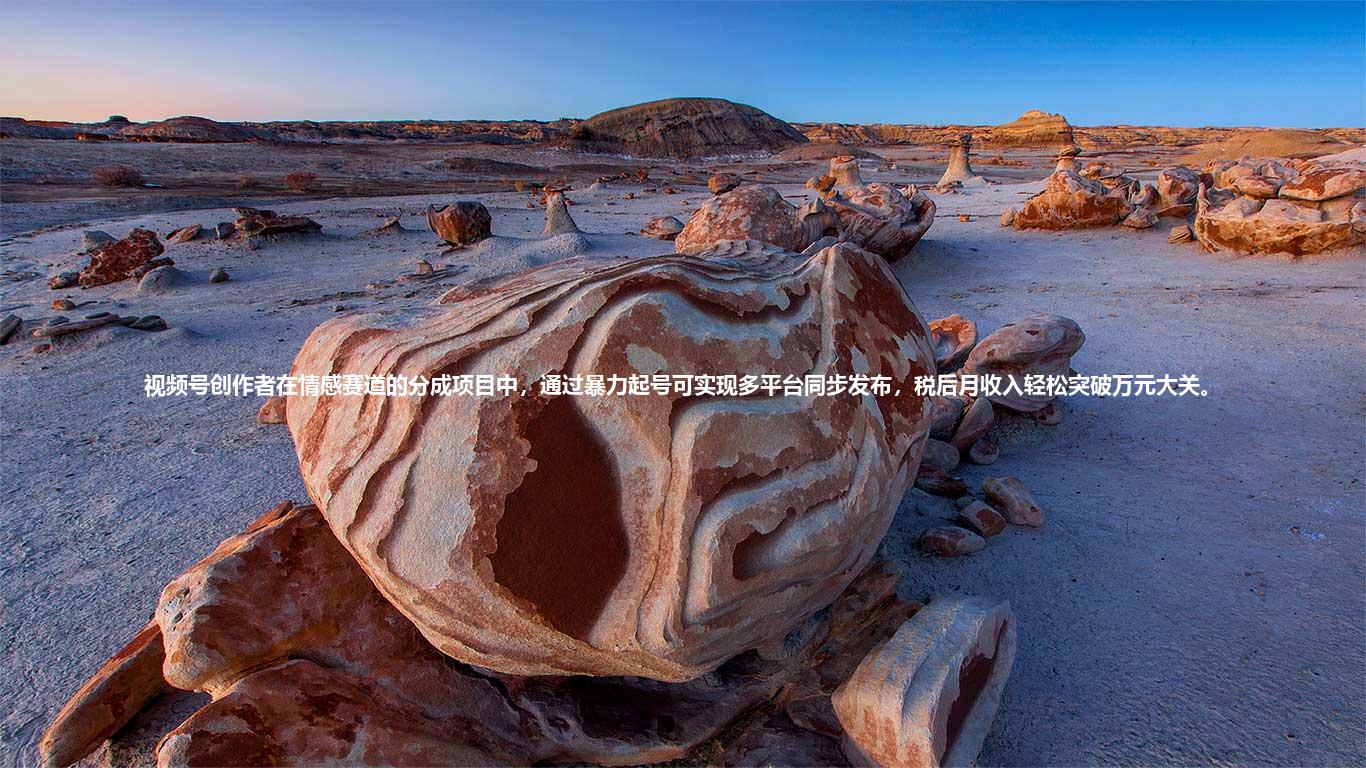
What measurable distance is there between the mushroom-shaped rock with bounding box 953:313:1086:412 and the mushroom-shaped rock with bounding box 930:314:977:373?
326 mm

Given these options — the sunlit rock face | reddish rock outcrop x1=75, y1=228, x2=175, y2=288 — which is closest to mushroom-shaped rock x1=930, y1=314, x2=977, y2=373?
the sunlit rock face

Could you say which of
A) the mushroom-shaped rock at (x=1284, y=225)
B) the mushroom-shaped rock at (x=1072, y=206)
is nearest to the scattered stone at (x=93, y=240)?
the mushroom-shaped rock at (x=1072, y=206)

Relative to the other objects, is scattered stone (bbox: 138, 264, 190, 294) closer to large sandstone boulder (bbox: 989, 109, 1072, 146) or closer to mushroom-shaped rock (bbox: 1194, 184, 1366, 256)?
mushroom-shaped rock (bbox: 1194, 184, 1366, 256)

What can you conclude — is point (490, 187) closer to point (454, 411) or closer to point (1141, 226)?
point (1141, 226)

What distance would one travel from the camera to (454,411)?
1.41 meters

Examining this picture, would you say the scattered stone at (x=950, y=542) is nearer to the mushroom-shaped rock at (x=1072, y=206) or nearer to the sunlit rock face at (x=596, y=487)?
the sunlit rock face at (x=596, y=487)

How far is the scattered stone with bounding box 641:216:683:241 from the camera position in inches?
327

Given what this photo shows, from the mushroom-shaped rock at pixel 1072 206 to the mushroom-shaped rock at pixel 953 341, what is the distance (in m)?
4.73

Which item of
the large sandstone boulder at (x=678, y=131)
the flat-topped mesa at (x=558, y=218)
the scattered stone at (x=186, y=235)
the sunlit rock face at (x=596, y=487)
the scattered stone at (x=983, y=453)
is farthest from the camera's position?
the large sandstone boulder at (x=678, y=131)

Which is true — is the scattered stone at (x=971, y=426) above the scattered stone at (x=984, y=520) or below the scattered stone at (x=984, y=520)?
above

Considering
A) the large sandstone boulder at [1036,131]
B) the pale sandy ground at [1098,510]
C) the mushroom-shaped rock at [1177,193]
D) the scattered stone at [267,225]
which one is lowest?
the pale sandy ground at [1098,510]

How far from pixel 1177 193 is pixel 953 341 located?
214 inches

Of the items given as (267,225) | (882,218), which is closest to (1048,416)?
(882,218)

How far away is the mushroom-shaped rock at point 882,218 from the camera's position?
260 inches
